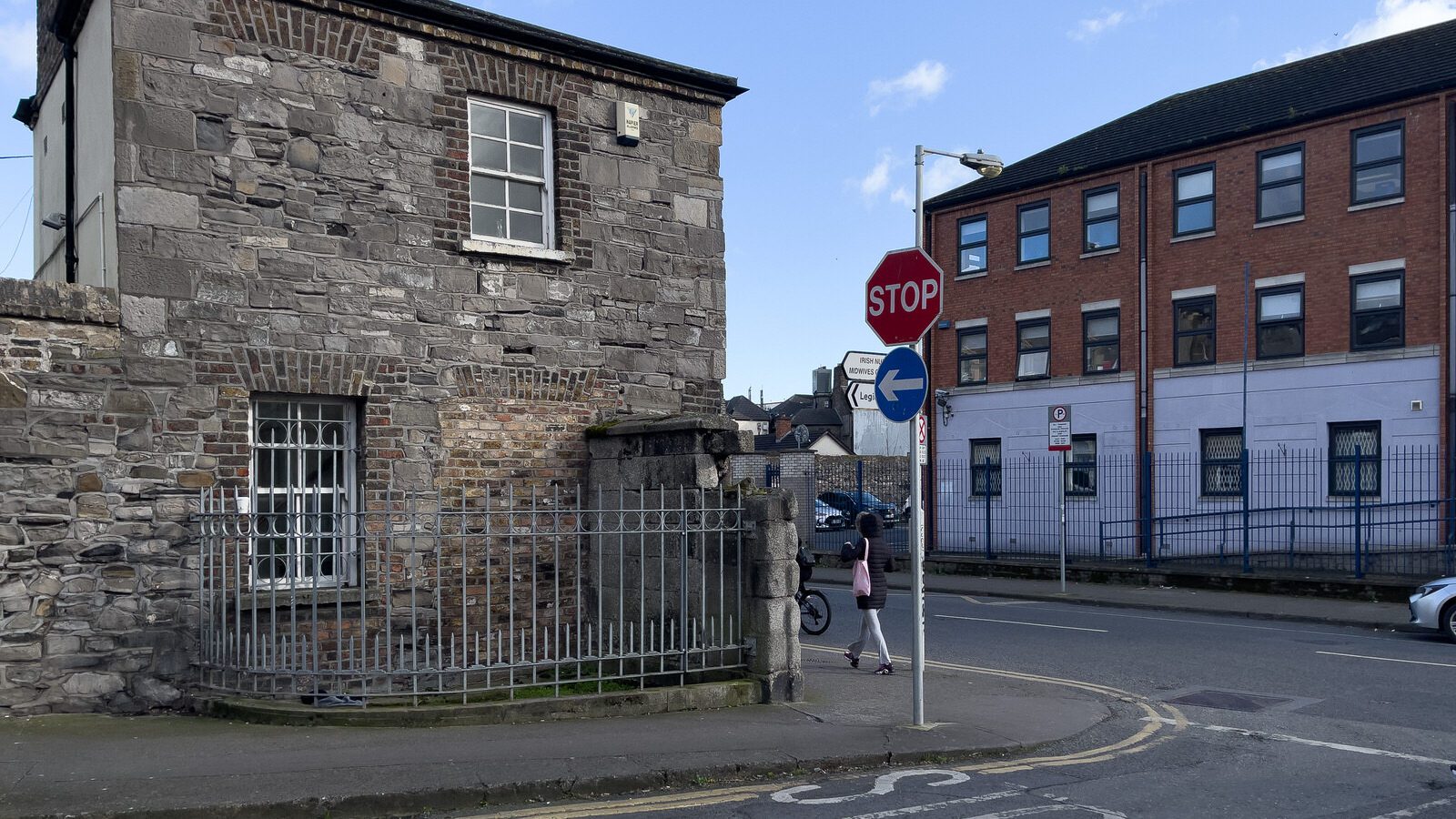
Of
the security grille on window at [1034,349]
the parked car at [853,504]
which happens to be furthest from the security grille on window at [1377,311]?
the parked car at [853,504]

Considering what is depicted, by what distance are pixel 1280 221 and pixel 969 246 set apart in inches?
331

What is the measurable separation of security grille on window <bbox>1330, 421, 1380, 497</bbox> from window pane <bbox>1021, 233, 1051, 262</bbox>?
837 cm

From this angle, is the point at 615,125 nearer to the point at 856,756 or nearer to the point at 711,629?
the point at 711,629

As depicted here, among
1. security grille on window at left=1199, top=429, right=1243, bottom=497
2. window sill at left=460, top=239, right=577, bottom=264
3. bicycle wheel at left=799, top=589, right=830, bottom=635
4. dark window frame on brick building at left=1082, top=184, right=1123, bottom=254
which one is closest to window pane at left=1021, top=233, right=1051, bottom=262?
dark window frame on brick building at left=1082, top=184, right=1123, bottom=254

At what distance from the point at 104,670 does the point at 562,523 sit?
4196mm

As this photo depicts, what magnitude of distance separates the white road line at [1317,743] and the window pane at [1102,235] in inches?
804

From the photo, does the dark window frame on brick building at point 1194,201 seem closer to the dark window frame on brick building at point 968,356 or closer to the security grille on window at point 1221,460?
the security grille on window at point 1221,460

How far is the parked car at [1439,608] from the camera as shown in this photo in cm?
1455

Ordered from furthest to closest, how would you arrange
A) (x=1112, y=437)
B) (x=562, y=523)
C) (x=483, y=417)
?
(x=1112, y=437) → (x=562, y=523) → (x=483, y=417)

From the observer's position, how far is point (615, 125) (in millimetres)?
11602

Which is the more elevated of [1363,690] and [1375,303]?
[1375,303]

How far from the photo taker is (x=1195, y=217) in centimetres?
2662

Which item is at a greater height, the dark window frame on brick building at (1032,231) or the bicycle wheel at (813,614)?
the dark window frame on brick building at (1032,231)

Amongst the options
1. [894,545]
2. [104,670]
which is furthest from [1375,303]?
[104,670]
